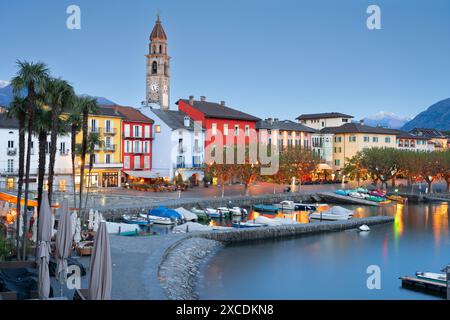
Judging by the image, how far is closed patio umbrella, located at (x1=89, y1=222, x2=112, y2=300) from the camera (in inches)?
619

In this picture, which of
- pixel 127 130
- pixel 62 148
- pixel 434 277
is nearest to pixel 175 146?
pixel 127 130

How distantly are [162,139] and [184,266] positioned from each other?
53890 mm

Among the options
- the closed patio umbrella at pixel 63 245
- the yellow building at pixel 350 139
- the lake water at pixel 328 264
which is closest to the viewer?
the closed patio umbrella at pixel 63 245

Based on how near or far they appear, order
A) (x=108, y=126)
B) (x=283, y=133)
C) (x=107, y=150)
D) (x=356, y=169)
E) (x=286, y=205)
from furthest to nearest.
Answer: (x=283, y=133) < (x=356, y=169) < (x=108, y=126) < (x=107, y=150) < (x=286, y=205)

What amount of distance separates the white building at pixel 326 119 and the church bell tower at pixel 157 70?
3445 cm

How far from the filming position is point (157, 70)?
124 m

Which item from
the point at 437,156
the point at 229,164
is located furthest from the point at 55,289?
the point at 437,156

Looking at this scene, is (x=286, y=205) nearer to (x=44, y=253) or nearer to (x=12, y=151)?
(x=12, y=151)

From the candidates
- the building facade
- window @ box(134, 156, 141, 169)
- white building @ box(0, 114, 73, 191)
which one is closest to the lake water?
white building @ box(0, 114, 73, 191)

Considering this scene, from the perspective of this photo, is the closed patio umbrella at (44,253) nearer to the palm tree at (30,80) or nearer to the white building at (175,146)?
the palm tree at (30,80)

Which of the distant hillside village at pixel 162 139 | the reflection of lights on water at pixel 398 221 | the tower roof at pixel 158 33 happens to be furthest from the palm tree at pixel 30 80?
the tower roof at pixel 158 33

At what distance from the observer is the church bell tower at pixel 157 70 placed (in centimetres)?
12344
